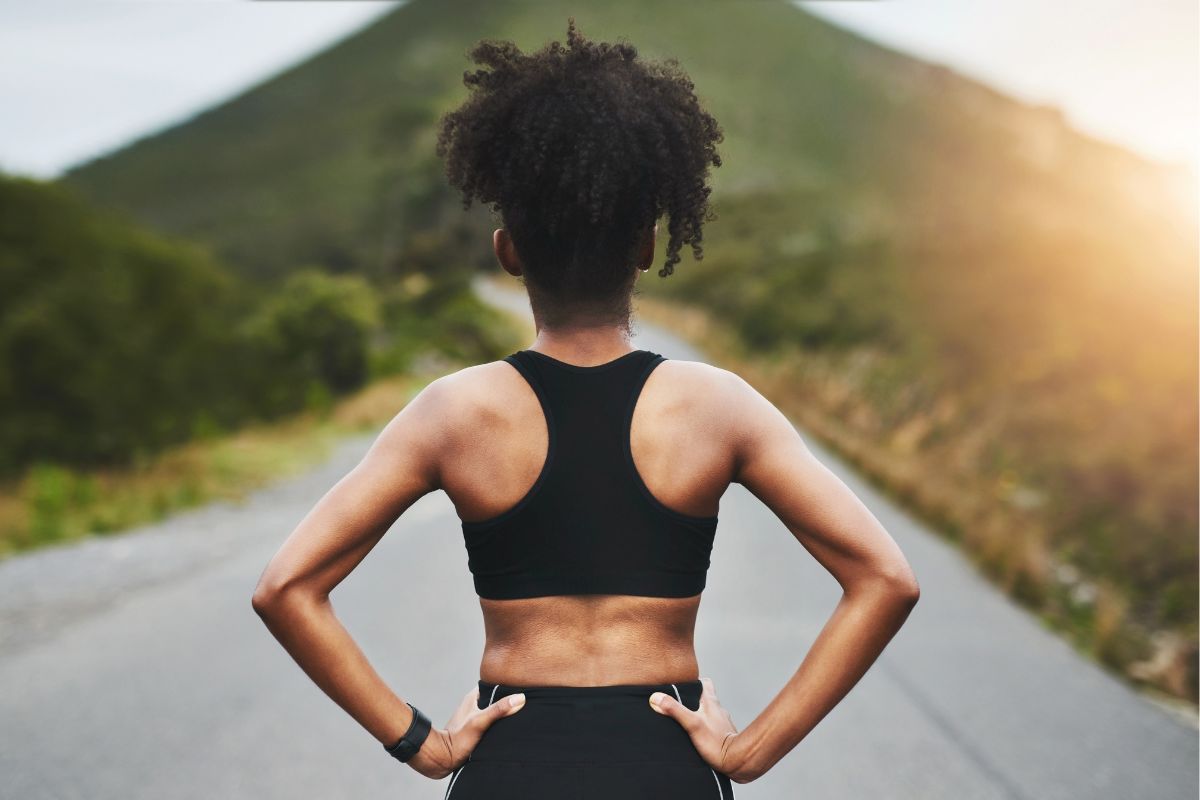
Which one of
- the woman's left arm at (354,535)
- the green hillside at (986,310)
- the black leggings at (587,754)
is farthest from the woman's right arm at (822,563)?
the green hillside at (986,310)

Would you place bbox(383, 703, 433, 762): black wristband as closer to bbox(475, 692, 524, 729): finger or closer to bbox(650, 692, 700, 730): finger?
bbox(475, 692, 524, 729): finger

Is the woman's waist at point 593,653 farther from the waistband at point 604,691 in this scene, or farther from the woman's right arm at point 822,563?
the woman's right arm at point 822,563

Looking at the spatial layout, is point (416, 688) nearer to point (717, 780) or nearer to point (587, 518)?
point (717, 780)

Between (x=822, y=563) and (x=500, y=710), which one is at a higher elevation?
(x=822, y=563)

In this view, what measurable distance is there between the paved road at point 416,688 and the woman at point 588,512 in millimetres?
2513

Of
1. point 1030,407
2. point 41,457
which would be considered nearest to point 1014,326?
point 1030,407

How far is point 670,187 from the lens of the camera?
1.61 m

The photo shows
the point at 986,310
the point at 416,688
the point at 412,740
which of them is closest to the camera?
the point at 412,740

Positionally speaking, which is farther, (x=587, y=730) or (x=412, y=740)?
(x=412, y=740)

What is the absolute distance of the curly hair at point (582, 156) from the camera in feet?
5.01

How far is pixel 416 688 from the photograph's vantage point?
4766 mm

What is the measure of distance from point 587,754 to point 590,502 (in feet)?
1.18

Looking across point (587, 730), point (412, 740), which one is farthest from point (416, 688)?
point (587, 730)

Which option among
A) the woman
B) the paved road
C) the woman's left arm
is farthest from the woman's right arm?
the paved road
